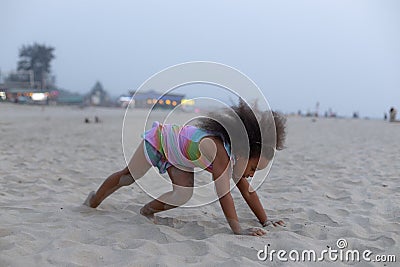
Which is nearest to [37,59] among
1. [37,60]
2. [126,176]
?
[37,60]

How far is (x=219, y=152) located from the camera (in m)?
2.51

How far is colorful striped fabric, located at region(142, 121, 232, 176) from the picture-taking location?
2627mm

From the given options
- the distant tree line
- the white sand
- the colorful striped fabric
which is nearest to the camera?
the white sand

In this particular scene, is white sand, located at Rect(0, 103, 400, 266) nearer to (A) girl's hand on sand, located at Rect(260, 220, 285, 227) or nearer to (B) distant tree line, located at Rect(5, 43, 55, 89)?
(A) girl's hand on sand, located at Rect(260, 220, 285, 227)

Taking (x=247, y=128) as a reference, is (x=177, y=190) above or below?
below

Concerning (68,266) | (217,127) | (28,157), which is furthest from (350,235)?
(28,157)

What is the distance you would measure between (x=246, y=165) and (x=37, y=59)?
69.1 metres

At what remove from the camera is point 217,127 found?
258cm

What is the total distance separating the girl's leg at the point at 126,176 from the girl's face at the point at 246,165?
670mm

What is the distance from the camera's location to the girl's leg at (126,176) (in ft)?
9.61

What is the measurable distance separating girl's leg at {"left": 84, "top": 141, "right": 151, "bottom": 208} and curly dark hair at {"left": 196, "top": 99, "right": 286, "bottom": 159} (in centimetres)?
59

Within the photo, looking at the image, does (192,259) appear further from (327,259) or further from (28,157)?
(28,157)

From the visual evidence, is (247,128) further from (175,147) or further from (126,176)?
(126,176)

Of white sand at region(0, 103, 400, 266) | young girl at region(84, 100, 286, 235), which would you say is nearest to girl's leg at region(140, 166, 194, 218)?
young girl at region(84, 100, 286, 235)
